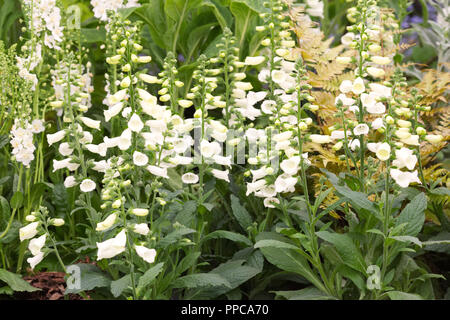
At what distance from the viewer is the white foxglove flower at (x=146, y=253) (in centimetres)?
182

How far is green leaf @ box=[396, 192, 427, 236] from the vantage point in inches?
81.7

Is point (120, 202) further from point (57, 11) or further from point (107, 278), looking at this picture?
point (57, 11)

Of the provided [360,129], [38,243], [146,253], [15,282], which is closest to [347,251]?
[360,129]

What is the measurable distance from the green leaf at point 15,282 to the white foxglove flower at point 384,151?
1.42 meters

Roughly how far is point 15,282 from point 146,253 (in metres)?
0.81

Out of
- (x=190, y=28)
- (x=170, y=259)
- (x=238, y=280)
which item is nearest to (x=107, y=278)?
(x=170, y=259)

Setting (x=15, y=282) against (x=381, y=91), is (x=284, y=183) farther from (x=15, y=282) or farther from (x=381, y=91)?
(x=15, y=282)

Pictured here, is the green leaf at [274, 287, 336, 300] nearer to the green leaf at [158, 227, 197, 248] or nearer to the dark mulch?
the green leaf at [158, 227, 197, 248]

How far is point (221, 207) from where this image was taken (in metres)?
2.78

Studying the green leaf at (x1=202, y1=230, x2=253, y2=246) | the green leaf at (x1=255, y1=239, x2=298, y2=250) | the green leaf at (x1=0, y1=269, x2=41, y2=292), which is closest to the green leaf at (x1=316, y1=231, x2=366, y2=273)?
the green leaf at (x1=255, y1=239, x2=298, y2=250)

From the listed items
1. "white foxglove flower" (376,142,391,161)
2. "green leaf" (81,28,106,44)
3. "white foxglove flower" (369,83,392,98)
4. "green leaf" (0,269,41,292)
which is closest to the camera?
"white foxglove flower" (376,142,391,161)

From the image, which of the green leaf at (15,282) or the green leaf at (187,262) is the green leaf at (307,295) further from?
the green leaf at (15,282)

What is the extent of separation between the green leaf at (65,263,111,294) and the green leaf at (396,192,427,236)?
1.08 meters

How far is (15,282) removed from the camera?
2357mm
